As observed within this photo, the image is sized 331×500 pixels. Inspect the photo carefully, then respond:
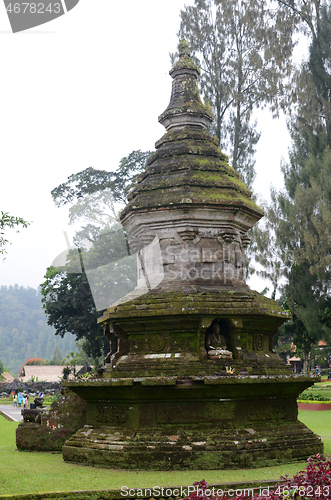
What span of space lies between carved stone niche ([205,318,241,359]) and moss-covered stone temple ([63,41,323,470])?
18 mm

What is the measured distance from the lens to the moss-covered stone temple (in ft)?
26.5

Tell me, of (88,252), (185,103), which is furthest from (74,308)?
(185,103)

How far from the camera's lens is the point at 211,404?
8.34m

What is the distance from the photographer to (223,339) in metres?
9.27

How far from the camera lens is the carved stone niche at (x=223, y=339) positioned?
9027 millimetres

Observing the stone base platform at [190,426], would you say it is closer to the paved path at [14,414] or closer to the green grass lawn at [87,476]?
the green grass lawn at [87,476]

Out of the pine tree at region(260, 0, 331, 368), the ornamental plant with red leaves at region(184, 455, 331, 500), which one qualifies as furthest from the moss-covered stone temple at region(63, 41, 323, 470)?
the pine tree at region(260, 0, 331, 368)

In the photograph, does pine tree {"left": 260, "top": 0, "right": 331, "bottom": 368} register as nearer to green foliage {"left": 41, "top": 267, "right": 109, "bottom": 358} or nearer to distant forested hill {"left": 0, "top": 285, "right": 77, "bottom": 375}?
green foliage {"left": 41, "top": 267, "right": 109, "bottom": 358}

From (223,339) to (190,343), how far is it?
637 mm

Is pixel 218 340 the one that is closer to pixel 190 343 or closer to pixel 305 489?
pixel 190 343

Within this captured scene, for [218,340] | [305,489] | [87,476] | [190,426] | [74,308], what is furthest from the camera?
[74,308]

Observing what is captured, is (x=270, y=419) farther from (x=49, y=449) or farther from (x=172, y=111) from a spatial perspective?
(x=172, y=111)

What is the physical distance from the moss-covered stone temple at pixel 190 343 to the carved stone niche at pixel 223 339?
0.06 feet

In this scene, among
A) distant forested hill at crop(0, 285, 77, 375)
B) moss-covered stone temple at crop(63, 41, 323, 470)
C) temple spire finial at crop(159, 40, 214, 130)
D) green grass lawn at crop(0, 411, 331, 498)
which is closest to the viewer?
green grass lawn at crop(0, 411, 331, 498)
